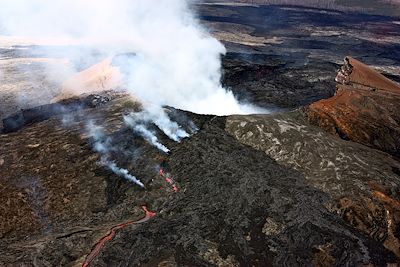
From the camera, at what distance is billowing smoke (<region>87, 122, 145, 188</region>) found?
21312 millimetres

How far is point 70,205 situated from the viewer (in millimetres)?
18719

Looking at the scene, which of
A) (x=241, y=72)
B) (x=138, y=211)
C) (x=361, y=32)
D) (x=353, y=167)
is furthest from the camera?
(x=361, y=32)

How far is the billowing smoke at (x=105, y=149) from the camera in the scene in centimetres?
2131

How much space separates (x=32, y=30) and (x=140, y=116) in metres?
46.0

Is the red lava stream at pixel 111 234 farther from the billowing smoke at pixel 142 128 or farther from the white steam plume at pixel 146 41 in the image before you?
the white steam plume at pixel 146 41

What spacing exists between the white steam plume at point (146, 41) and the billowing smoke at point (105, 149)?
402 cm

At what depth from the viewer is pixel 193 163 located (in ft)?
75.0

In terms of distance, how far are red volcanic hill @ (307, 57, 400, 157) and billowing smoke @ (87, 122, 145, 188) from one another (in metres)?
13.6

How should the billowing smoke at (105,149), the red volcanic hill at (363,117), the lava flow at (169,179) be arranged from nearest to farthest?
1. the lava flow at (169,179)
2. the billowing smoke at (105,149)
3. the red volcanic hill at (363,117)

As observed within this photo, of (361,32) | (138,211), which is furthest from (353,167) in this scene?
(361,32)

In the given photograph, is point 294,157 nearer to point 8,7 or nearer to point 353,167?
point 353,167

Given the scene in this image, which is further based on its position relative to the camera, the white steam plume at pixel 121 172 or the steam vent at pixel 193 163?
the white steam plume at pixel 121 172

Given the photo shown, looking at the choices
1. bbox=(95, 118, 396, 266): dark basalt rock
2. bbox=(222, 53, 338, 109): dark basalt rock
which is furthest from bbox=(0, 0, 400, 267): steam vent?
bbox=(222, 53, 338, 109): dark basalt rock

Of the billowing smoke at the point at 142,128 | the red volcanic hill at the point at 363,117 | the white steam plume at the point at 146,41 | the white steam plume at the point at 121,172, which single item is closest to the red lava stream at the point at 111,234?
the white steam plume at the point at 121,172
